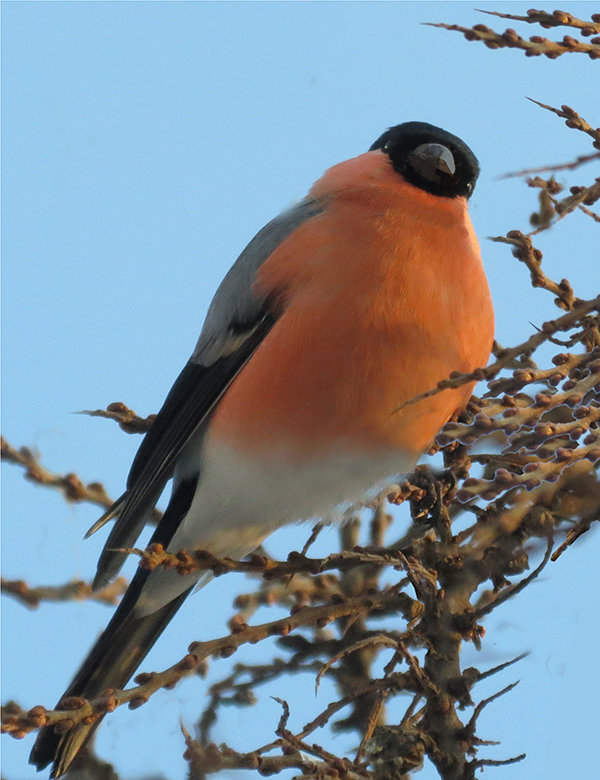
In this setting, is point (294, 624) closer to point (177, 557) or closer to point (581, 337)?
point (177, 557)

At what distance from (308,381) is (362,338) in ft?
0.60

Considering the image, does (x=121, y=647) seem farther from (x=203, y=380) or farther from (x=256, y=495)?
A: (x=203, y=380)

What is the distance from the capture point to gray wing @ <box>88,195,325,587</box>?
9.37 feet

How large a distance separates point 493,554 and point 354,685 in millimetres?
578

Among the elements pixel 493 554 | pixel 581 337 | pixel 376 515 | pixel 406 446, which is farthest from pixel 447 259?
pixel 493 554

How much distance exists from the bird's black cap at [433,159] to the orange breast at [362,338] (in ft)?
0.72

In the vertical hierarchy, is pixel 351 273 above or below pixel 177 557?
above

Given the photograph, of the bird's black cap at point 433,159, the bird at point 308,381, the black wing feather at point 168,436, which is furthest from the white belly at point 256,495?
the bird's black cap at point 433,159

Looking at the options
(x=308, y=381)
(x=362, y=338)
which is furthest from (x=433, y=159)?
(x=308, y=381)

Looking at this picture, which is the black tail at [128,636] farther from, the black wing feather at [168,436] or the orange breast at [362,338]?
the orange breast at [362,338]

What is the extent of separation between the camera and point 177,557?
1949 mm

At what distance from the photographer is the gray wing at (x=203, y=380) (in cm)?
286

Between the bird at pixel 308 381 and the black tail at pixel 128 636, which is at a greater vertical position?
the bird at pixel 308 381

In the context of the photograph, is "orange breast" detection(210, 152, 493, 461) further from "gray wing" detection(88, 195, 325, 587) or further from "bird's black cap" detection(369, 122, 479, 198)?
"bird's black cap" detection(369, 122, 479, 198)
